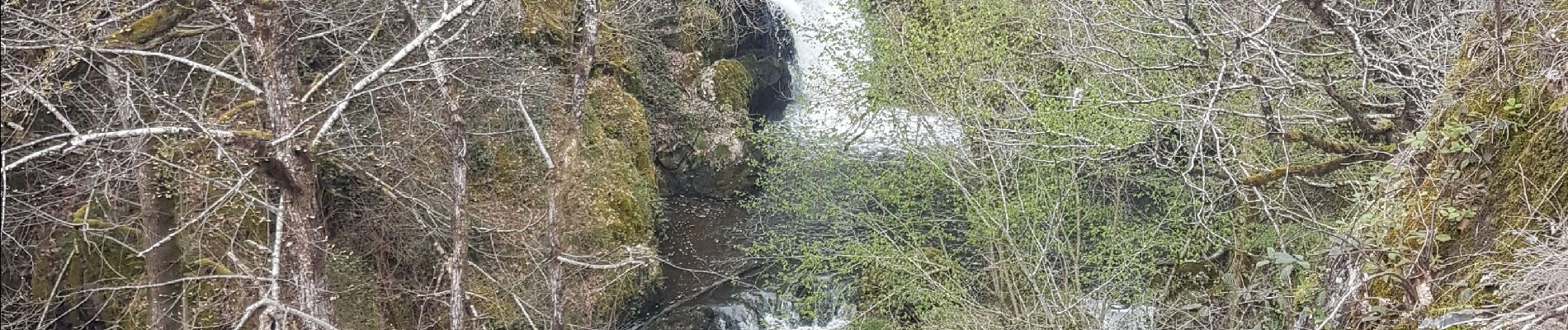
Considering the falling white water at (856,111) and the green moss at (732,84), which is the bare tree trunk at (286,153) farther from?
the green moss at (732,84)

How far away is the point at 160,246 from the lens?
23.5 feet

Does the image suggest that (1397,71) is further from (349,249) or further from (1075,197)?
(349,249)

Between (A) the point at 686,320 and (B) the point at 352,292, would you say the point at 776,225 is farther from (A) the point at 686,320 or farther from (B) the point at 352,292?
(B) the point at 352,292

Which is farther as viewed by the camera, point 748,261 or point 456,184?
point 748,261

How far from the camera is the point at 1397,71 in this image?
502cm

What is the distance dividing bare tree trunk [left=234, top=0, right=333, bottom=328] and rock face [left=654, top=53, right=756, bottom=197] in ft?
35.3

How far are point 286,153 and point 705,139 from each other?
11.9 meters

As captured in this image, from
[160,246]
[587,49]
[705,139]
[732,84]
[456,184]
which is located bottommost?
[705,139]

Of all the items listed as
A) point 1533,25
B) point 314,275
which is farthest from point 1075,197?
point 314,275

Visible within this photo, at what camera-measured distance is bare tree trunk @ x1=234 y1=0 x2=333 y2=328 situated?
5.15m

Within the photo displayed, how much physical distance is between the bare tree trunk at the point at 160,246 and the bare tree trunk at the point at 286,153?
2.33m

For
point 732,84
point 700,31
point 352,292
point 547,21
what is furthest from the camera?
point 732,84

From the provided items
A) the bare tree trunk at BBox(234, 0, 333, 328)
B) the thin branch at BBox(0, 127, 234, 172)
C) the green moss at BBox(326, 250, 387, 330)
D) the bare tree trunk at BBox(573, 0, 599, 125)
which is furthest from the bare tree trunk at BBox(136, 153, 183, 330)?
the bare tree trunk at BBox(573, 0, 599, 125)

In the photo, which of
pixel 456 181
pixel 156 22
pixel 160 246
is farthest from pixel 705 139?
pixel 156 22
